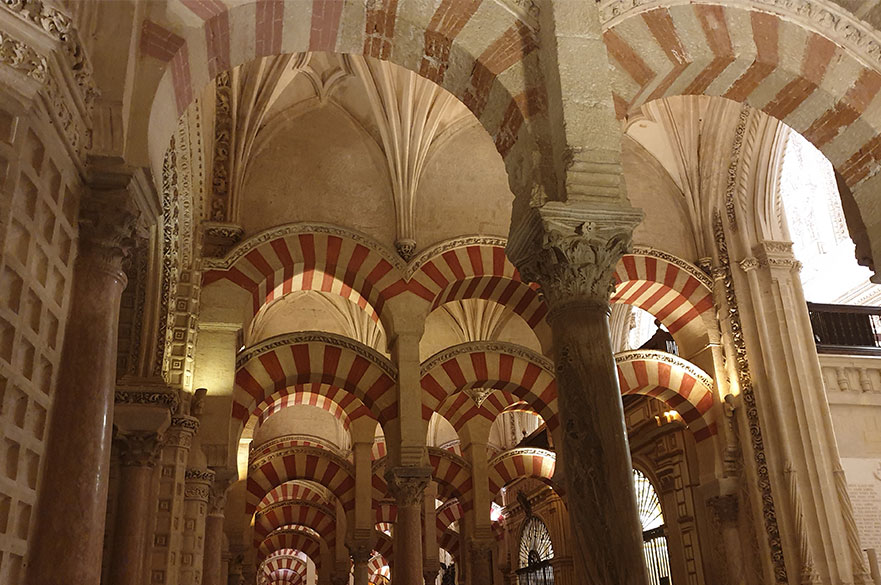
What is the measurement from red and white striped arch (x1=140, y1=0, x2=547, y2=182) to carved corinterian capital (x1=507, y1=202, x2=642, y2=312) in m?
0.60

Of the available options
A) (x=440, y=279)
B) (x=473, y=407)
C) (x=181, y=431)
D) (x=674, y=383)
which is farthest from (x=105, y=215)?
(x=473, y=407)

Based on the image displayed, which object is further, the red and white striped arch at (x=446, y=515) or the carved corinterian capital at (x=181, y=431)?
the red and white striped arch at (x=446, y=515)

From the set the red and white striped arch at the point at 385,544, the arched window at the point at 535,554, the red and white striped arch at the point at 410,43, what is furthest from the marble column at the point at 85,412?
the red and white striped arch at the point at 385,544

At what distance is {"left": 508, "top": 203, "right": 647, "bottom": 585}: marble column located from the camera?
3.69m

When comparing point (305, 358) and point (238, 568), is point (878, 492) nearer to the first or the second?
point (305, 358)

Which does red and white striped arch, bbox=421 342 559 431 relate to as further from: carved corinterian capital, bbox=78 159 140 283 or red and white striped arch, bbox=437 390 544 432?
carved corinterian capital, bbox=78 159 140 283

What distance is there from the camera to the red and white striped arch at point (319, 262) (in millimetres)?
8852

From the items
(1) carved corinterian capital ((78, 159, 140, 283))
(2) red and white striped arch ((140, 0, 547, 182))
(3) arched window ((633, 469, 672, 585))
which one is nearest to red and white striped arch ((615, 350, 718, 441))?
(3) arched window ((633, 469, 672, 585))

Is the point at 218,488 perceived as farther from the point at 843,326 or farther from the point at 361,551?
the point at 843,326

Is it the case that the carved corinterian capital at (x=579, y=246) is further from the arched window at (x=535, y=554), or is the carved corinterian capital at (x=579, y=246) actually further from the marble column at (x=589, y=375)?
the arched window at (x=535, y=554)

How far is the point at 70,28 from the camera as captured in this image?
339cm

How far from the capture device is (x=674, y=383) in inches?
392

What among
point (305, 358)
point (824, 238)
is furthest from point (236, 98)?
point (824, 238)

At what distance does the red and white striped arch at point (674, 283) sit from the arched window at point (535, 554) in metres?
6.64
